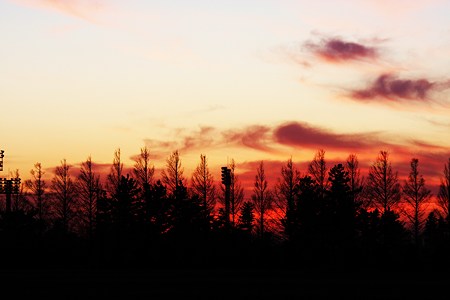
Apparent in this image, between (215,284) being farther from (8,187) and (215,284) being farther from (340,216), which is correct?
(8,187)

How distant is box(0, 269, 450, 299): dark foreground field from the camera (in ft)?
95.9

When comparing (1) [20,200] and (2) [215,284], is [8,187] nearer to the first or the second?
(1) [20,200]

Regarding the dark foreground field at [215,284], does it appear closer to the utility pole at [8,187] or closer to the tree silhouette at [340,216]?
the tree silhouette at [340,216]

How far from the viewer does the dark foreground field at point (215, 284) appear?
95.9 ft

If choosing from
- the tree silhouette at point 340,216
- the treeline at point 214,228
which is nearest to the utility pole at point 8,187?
the treeline at point 214,228

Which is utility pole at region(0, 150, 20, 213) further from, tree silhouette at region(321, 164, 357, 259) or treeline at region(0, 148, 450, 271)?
tree silhouette at region(321, 164, 357, 259)

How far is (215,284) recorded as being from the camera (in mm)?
34344

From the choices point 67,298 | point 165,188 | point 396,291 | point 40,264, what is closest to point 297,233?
point 165,188

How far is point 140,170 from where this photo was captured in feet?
240

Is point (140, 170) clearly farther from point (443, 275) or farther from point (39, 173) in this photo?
point (443, 275)

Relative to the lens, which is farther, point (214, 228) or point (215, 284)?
point (214, 228)

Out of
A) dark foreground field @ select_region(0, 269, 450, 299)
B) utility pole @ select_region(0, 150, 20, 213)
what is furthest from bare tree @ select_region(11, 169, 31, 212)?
dark foreground field @ select_region(0, 269, 450, 299)

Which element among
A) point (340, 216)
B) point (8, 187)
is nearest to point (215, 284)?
point (340, 216)

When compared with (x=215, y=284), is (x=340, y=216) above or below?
above
